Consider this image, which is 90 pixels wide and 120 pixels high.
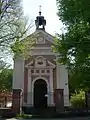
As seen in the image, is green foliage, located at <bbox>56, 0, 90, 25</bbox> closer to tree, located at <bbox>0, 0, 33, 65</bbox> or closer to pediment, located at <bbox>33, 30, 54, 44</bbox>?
tree, located at <bbox>0, 0, 33, 65</bbox>

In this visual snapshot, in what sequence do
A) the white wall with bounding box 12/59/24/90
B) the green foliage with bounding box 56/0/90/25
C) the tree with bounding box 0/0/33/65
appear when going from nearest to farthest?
Answer: the green foliage with bounding box 56/0/90/25 < the tree with bounding box 0/0/33/65 < the white wall with bounding box 12/59/24/90

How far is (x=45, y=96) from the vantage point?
3369cm

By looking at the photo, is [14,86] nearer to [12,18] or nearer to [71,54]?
[12,18]

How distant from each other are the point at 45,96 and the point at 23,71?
4186 millimetres

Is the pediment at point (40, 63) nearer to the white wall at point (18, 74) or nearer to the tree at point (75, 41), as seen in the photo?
the white wall at point (18, 74)

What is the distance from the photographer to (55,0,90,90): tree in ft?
56.6

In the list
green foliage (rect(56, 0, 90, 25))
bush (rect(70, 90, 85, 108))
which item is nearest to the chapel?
bush (rect(70, 90, 85, 108))

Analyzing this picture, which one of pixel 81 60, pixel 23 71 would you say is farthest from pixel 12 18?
pixel 23 71

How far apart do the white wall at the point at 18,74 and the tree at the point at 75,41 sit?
46.3ft

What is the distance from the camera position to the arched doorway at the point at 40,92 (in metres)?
34.7

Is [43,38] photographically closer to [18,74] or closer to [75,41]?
[18,74]

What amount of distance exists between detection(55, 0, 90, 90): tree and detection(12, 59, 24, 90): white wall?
14.1m

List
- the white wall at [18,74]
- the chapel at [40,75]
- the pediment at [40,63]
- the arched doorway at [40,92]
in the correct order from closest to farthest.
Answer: the chapel at [40,75], the white wall at [18,74], the pediment at [40,63], the arched doorway at [40,92]

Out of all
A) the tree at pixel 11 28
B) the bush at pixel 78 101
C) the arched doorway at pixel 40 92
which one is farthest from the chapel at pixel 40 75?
the tree at pixel 11 28
